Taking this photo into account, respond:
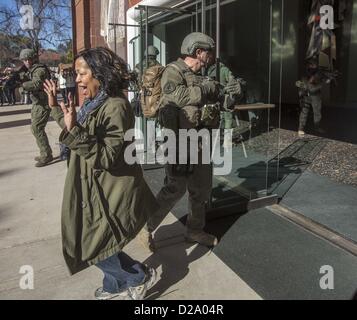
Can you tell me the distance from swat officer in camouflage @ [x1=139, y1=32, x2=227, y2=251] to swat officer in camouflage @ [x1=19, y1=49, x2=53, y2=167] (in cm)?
383

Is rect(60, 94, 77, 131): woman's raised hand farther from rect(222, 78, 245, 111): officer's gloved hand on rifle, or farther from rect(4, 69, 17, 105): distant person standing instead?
rect(4, 69, 17, 105): distant person standing

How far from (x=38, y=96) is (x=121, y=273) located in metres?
4.94

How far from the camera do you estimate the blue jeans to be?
2611 mm

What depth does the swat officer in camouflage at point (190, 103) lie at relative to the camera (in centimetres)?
334

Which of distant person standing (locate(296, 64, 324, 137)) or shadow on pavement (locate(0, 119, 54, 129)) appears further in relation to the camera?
shadow on pavement (locate(0, 119, 54, 129))

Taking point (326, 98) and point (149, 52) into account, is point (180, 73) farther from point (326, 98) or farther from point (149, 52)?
point (326, 98)

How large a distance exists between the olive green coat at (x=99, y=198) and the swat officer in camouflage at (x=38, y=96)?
4.48 metres

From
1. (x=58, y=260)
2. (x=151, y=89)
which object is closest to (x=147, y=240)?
(x=58, y=260)

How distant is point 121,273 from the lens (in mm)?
2652

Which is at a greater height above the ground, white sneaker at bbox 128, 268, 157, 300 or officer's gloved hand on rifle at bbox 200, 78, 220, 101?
officer's gloved hand on rifle at bbox 200, 78, 220, 101

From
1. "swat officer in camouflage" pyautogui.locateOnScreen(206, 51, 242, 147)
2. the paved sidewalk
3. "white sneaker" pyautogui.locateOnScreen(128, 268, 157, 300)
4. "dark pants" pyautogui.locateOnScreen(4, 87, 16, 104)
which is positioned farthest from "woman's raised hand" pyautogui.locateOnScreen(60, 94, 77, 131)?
"dark pants" pyautogui.locateOnScreen(4, 87, 16, 104)

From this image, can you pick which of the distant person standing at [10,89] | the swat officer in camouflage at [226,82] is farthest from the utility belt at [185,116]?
the distant person standing at [10,89]

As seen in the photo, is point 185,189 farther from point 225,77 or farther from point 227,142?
point 225,77
